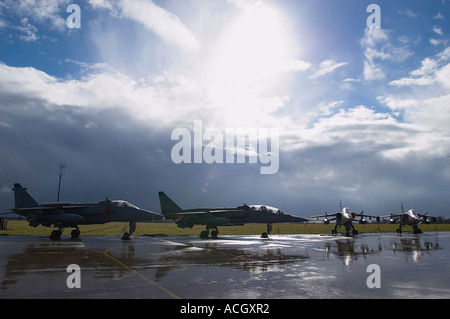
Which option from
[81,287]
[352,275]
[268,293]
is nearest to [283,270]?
[352,275]

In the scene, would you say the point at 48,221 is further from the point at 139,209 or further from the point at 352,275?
the point at 352,275

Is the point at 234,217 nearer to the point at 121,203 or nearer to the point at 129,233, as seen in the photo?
the point at 129,233

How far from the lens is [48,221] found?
22.8m

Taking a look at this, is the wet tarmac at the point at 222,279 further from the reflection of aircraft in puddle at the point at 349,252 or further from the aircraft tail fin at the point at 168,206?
the aircraft tail fin at the point at 168,206

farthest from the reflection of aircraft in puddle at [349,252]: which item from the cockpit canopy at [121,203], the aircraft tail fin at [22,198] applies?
the aircraft tail fin at [22,198]

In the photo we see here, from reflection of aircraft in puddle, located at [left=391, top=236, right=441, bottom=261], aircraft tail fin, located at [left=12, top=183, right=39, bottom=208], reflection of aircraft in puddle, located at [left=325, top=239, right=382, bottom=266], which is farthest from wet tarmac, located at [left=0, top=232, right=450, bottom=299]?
aircraft tail fin, located at [left=12, top=183, right=39, bottom=208]

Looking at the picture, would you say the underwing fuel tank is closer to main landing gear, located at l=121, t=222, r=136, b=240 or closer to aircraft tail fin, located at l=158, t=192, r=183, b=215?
main landing gear, located at l=121, t=222, r=136, b=240

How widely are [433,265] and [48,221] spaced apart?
2518cm

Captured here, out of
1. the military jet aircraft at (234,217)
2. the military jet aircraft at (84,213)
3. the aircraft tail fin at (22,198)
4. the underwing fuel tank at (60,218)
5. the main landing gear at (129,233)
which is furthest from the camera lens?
the military jet aircraft at (234,217)

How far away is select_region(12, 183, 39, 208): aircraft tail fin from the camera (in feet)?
81.7

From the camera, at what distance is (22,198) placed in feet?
82.0

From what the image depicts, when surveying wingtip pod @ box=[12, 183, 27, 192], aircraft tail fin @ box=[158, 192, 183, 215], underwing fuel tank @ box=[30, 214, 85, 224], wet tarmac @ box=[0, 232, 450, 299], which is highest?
wingtip pod @ box=[12, 183, 27, 192]

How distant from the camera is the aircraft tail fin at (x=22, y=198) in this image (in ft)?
81.7
